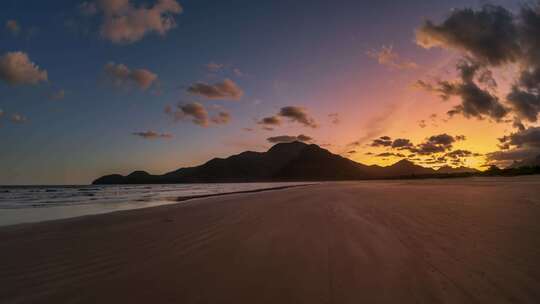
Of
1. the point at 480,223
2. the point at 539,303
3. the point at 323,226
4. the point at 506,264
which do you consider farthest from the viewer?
the point at 323,226

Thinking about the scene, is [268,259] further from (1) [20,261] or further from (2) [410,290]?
(1) [20,261]

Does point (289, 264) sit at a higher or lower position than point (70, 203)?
higher

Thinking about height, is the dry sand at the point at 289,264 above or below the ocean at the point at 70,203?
above

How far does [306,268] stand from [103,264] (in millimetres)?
4065

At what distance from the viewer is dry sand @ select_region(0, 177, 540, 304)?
4.23m

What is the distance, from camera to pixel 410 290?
13.9 feet

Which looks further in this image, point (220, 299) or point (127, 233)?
point (127, 233)

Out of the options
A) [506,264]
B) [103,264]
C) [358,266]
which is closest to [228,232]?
[103,264]

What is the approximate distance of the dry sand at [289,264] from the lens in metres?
4.23

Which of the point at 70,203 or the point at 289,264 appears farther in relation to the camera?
the point at 70,203

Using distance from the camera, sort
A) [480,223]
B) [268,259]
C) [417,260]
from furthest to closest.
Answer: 1. [480,223]
2. [268,259]
3. [417,260]

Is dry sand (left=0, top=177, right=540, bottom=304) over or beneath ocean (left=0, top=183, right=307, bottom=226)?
over

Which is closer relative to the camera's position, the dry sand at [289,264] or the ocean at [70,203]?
the dry sand at [289,264]

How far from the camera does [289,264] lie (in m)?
5.57
